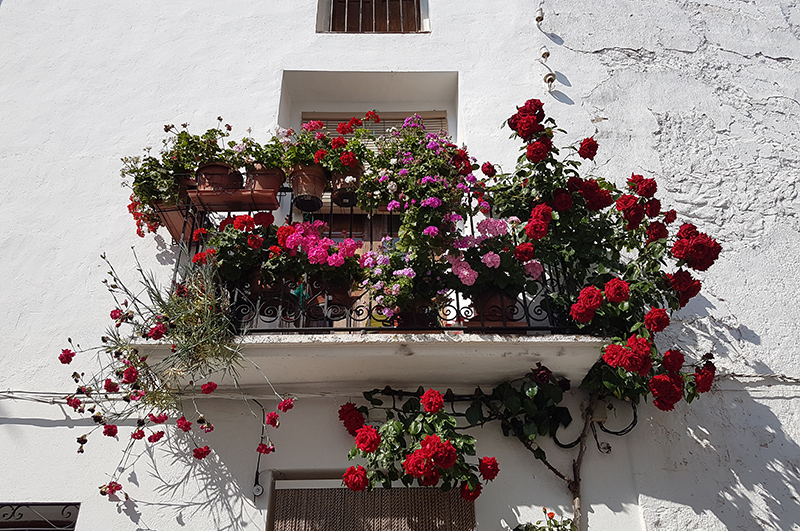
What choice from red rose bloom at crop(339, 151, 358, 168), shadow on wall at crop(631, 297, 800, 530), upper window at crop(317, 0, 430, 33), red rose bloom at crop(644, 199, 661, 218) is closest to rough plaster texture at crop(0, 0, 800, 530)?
shadow on wall at crop(631, 297, 800, 530)

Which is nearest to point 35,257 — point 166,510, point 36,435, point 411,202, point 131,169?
point 131,169

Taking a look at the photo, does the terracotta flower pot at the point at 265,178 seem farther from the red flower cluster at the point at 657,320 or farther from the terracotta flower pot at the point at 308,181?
the red flower cluster at the point at 657,320

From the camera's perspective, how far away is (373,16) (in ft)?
21.6

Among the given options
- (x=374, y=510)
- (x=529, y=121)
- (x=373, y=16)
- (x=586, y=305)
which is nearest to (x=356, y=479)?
(x=374, y=510)

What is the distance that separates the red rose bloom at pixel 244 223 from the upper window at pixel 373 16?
9.56ft

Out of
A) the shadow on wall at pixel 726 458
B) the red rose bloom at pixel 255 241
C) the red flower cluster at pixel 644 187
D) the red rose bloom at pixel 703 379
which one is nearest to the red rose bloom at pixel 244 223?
the red rose bloom at pixel 255 241

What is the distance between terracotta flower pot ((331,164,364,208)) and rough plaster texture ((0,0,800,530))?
45.9 inches

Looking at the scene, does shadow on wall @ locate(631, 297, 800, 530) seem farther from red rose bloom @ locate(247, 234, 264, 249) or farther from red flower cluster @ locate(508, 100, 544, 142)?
red rose bloom @ locate(247, 234, 264, 249)

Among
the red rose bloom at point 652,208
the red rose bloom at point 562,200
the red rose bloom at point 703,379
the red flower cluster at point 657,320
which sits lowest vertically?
the red rose bloom at point 703,379

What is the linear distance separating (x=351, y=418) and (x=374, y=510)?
56cm

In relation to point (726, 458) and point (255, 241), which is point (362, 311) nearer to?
point (255, 241)

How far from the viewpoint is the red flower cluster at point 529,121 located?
4215 millimetres

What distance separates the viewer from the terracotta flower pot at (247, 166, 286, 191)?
14.9 feet

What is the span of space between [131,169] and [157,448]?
206cm
